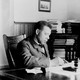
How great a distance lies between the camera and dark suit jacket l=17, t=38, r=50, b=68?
266 cm

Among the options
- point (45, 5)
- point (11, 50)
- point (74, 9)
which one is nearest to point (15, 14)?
point (45, 5)

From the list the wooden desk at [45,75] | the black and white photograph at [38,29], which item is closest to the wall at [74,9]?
the black and white photograph at [38,29]

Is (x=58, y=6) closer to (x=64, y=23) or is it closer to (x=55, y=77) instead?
(x=64, y=23)

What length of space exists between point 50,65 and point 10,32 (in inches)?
122

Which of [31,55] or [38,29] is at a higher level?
[38,29]

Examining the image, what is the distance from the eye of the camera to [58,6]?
20.3 feet

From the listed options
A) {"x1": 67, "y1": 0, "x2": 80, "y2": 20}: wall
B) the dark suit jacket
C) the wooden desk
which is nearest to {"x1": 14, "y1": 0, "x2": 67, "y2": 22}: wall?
{"x1": 67, "y1": 0, "x2": 80, "y2": 20}: wall

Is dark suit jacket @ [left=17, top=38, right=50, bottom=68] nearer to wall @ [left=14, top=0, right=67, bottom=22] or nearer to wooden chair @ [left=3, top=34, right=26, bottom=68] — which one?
wooden chair @ [left=3, top=34, right=26, bottom=68]

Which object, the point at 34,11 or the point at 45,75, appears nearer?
the point at 45,75

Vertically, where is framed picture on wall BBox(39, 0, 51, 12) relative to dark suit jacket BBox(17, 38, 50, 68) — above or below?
above

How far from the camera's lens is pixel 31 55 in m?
2.81

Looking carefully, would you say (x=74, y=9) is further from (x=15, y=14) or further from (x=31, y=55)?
(x=31, y=55)

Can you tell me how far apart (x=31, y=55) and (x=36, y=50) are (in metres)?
0.16

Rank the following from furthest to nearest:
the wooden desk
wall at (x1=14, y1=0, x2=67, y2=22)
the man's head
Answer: wall at (x1=14, y1=0, x2=67, y2=22)
the man's head
the wooden desk
